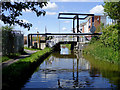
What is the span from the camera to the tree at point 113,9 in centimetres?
1534

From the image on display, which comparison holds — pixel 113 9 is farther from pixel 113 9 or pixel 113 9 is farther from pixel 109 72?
pixel 109 72

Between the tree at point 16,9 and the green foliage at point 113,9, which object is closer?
the tree at point 16,9

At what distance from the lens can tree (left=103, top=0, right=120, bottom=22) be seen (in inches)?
604

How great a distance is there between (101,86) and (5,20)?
4645mm

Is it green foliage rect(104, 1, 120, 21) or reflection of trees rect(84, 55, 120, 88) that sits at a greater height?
green foliage rect(104, 1, 120, 21)

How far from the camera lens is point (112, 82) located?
28.4 feet

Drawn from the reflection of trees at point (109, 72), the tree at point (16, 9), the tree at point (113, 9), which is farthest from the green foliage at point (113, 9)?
the tree at point (16, 9)

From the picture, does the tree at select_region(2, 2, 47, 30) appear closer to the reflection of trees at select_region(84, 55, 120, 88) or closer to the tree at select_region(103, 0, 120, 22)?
the reflection of trees at select_region(84, 55, 120, 88)

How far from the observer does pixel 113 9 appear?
15305 mm

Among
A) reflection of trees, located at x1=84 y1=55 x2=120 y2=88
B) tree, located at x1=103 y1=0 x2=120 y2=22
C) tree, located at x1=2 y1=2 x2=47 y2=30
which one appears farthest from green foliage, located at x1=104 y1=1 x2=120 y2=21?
tree, located at x1=2 y1=2 x2=47 y2=30

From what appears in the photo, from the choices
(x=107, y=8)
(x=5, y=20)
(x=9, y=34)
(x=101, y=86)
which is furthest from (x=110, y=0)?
(x=5, y=20)

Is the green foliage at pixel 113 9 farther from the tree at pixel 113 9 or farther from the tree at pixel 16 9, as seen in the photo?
the tree at pixel 16 9

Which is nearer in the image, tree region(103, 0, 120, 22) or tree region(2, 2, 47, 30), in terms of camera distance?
tree region(2, 2, 47, 30)

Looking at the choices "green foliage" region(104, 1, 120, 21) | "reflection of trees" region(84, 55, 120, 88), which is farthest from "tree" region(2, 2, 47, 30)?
"green foliage" region(104, 1, 120, 21)
